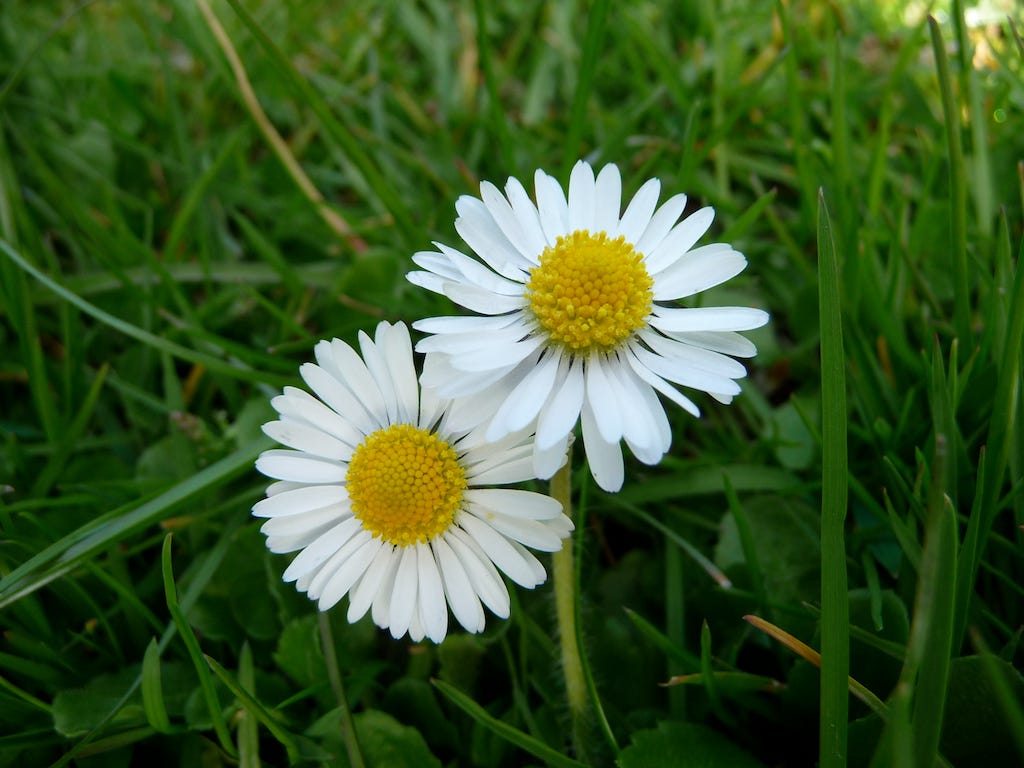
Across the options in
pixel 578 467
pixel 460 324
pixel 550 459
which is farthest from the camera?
pixel 578 467

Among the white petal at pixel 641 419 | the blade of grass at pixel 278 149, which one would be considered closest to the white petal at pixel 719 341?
the white petal at pixel 641 419

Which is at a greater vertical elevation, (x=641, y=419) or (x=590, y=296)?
(x=590, y=296)

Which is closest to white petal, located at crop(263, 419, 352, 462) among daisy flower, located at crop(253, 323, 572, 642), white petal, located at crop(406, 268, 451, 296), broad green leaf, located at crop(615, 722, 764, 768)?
daisy flower, located at crop(253, 323, 572, 642)

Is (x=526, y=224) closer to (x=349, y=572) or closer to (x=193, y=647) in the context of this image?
(x=349, y=572)

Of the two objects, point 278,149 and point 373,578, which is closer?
point 373,578

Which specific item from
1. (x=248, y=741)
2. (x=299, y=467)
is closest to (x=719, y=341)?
(x=299, y=467)

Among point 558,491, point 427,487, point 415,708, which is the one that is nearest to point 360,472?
point 427,487

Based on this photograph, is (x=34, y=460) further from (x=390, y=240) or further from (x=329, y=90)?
(x=329, y=90)
